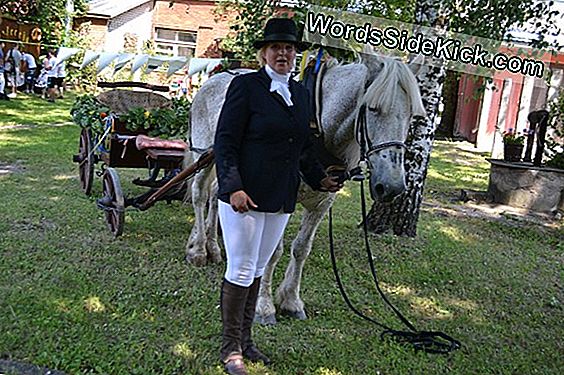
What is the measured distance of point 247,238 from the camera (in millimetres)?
3154

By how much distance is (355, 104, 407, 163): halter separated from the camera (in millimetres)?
3123

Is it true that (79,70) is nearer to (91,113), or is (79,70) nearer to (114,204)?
(91,113)

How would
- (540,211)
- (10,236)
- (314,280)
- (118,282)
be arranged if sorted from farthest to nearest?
1. (540,211)
2. (10,236)
3. (314,280)
4. (118,282)

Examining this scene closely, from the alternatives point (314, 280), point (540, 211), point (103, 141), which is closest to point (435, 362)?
point (314, 280)

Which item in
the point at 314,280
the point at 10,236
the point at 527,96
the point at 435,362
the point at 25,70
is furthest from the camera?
the point at 25,70

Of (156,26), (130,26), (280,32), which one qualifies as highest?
(156,26)

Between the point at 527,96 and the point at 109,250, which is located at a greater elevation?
the point at 527,96

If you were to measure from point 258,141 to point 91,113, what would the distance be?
175 inches

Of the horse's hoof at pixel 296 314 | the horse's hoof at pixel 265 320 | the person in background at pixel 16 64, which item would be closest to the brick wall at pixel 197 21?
the person in background at pixel 16 64

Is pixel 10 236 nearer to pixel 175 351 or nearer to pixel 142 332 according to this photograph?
pixel 142 332

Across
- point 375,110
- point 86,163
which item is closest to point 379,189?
point 375,110

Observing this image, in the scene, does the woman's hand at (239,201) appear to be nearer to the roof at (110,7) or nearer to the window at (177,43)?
the roof at (110,7)

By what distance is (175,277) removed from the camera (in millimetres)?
4945

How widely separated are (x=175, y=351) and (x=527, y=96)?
1502cm
